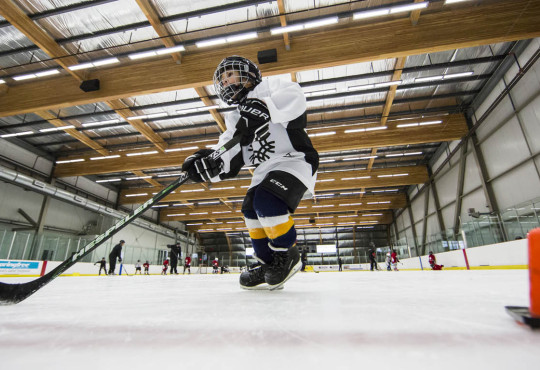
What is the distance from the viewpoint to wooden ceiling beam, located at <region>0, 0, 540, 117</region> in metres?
6.17

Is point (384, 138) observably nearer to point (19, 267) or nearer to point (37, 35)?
point (37, 35)

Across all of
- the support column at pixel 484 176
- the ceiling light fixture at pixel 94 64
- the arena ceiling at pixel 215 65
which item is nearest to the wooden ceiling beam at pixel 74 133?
the arena ceiling at pixel 215 65

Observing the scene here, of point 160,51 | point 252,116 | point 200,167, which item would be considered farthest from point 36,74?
point 252,116

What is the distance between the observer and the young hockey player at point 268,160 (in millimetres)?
1623

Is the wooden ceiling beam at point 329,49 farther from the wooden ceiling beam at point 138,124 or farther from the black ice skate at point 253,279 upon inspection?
the black ice skate at point 253,279

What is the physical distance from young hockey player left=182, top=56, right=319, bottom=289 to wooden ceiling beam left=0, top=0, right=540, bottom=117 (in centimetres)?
538

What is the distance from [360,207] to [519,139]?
508 inches

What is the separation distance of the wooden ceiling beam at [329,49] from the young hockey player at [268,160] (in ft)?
17.6

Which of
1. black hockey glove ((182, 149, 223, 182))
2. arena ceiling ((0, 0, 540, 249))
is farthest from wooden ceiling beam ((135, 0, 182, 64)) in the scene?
black hockey glove ((182, 149, 223, 182))

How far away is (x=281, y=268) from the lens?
5.21ft

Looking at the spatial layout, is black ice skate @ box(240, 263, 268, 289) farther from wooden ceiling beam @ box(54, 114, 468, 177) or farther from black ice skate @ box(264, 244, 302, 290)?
wooden ceiling beam @ box(54, 114, 468, 177)

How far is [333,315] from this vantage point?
71 centimetres

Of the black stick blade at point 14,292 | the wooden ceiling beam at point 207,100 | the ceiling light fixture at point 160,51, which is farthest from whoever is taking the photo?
the wooden ceiling beam at point 207,100

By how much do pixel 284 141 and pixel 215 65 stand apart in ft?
20.6
